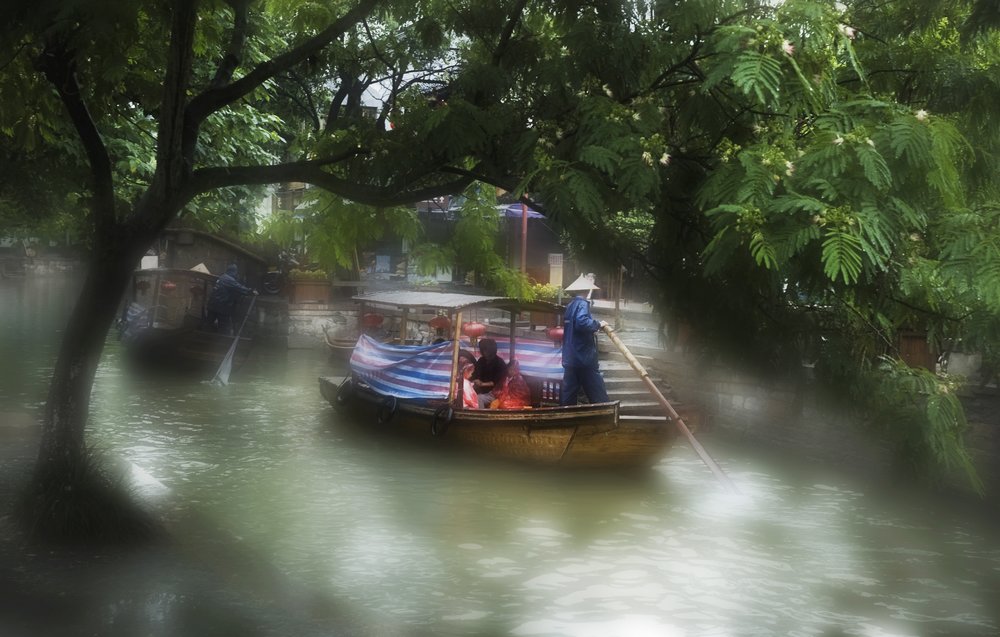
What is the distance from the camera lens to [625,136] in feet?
17.4

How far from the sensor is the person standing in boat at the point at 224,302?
23531 millimetres

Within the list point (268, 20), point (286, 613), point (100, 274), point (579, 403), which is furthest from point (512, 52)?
point (579, 403)

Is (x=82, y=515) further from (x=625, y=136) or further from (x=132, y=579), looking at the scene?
(x=625, y=136)

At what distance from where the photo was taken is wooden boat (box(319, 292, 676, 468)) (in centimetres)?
1262

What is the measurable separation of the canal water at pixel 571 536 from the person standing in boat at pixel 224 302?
22.6ft

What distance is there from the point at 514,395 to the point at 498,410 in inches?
38.7

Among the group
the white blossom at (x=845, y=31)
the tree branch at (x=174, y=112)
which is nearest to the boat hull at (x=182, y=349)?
the tree branch at (x=174, y=112)

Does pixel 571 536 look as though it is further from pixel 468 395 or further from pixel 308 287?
pixel 308 287

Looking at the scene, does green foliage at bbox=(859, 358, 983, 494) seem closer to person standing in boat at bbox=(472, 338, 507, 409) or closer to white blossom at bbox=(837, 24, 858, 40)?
white blossom at bbox=(837, 24, 858, 40)

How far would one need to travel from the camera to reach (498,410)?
13.1m

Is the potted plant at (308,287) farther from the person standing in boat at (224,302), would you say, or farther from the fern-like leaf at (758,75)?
the fern-like leaf at (758,75)

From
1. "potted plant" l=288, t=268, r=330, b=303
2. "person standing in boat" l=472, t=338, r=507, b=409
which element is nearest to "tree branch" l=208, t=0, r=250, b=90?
"person standing in boat" l=472, t=338, r=507, b=409

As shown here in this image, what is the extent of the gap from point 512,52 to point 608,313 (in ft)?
58.3

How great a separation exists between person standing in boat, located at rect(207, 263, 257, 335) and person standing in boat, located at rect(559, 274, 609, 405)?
39.9ft
